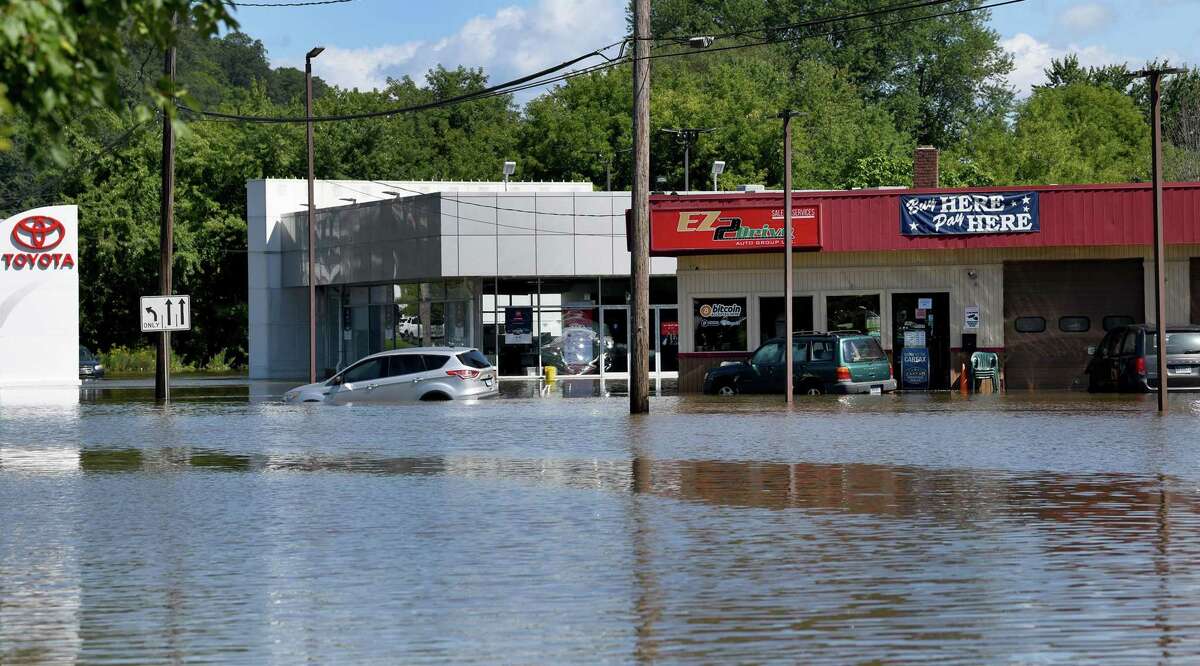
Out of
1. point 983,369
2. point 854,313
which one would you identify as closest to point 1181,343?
point 983,369

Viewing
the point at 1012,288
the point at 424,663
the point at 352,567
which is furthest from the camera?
the point at 1012,288

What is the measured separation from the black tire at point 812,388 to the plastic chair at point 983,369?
4851 millimetres

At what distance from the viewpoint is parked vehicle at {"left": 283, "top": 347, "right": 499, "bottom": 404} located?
34.0 metres

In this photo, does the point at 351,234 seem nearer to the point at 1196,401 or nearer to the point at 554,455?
the point at 1196,401

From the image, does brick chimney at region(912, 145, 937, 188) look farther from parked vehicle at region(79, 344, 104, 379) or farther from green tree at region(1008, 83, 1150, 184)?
green tree at region(1008, 83, 1150, 184)

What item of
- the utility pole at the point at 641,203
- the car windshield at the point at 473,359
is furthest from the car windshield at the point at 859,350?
the car windshield at the point at 473,359

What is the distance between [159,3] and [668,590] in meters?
4.83

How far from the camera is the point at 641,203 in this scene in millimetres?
30031

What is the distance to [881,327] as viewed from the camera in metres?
40.1

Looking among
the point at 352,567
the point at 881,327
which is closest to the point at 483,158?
the point at 881,327

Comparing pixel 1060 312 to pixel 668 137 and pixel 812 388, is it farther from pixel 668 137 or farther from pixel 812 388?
pixel 668 137

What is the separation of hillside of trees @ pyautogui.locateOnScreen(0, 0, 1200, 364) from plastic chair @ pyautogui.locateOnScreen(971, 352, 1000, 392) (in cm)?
1836

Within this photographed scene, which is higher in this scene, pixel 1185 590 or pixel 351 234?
pixel 351 234

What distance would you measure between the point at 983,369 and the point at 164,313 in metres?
19.1
